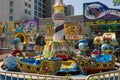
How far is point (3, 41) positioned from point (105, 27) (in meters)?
20.2

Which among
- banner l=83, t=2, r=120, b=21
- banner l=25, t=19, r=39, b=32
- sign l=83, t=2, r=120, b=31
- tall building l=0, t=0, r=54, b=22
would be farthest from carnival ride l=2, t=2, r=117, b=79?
tall building l=0, t=0, r=54, b=22

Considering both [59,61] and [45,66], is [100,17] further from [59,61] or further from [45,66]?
[45,66]

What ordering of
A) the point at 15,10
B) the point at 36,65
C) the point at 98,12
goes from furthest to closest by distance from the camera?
1. the point at 15,10
2. the point at 98,12
3. the point at 36,65

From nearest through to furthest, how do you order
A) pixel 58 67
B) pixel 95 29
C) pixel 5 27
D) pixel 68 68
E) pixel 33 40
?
pixel 58 67 < pixel 68 68 < pixel 95 29 < pixel 33 40 < pixel 5 27

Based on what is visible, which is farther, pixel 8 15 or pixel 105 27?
pixel 8 15

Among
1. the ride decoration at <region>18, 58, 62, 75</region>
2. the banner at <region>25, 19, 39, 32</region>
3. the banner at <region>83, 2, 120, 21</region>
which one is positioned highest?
the banner at <region>83, 2, 120, 21</region>

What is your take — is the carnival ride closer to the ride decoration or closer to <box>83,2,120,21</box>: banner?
the ride decoration

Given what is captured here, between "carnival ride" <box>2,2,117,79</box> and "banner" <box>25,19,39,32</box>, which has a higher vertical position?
"banner" <box>25,19,39,32</box>

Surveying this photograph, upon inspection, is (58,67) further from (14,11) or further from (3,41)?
(14,11)

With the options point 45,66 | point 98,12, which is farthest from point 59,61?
point 98,12

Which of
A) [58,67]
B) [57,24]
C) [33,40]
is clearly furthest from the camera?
[33,40]

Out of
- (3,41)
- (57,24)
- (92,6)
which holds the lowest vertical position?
(3,41)

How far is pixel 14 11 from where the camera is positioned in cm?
6688

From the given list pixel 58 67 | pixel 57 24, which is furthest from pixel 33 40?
pixel 58 67
